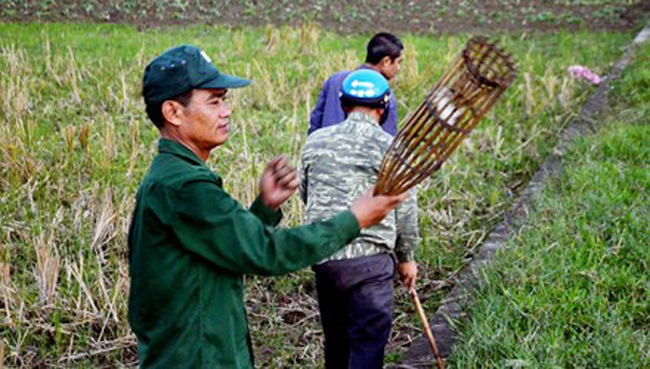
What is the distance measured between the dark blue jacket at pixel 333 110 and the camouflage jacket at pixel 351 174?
49.8 inches

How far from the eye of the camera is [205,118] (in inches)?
82.8

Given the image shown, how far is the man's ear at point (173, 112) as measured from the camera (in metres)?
2.05

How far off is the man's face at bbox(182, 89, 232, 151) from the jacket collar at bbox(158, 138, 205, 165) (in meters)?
0.06

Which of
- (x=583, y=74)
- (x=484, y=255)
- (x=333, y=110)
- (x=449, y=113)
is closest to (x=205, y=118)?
(x=449, y=113)

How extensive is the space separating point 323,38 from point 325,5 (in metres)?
3.87

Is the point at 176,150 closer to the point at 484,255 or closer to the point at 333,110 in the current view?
the point at 333,110

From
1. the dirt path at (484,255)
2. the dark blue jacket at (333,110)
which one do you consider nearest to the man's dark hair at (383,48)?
the dark blue jacket at (333,110)

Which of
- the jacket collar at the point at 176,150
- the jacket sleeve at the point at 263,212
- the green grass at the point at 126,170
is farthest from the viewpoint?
the green grass at the point at 126,170

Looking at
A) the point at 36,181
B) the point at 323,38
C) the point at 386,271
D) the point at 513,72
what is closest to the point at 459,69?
the point at 513,72

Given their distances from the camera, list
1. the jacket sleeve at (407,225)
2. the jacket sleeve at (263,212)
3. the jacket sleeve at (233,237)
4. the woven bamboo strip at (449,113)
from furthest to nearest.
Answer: the jacket sleeve at (407,225), the woven bamboo strip at (449,113), the jacket sleeve at (263,212), the jacket sleeve at (233,237)

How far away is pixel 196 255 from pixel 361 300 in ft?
3.83

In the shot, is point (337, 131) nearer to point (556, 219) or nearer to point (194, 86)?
point (194, 86)

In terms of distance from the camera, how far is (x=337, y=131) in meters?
3.01

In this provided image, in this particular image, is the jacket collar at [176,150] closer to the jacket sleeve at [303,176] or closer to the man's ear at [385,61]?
the jacket sleeve at [303,176]
